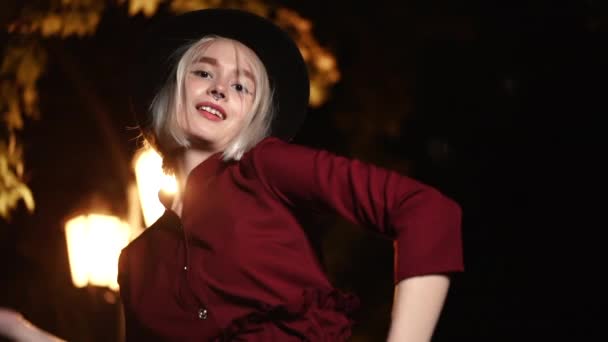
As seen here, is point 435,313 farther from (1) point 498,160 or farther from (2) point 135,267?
(1) point 498,160

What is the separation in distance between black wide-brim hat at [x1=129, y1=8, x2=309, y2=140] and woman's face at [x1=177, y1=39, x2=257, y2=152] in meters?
0.09

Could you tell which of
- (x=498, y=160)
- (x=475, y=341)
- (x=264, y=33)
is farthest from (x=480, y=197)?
(x=264, y=33)

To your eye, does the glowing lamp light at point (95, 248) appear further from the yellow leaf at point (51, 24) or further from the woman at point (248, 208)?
the woman at point (248, 208)

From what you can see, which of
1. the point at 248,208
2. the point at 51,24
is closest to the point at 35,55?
the point at 51,24

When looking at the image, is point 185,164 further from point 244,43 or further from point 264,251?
point 264,251

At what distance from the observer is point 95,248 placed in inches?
205

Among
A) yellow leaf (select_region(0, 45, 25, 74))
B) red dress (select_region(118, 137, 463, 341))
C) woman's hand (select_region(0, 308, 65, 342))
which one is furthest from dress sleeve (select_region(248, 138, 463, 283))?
yellow leaf (select_region(0, 45, 25, 74))

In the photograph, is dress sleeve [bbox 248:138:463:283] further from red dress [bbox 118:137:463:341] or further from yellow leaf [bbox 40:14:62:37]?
yellow leaf [bbox 40:14:62:37]

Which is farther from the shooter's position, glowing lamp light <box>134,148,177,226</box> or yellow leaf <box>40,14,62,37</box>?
yellow leaf <box>40,14,62,37</box>

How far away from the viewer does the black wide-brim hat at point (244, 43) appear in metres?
2.46

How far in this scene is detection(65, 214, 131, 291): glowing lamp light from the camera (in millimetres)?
5211

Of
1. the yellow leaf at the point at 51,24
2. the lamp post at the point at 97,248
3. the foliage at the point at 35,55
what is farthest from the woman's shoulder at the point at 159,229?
the yellow leaf at the point at 51,24

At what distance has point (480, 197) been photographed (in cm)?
689

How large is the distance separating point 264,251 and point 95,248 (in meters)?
3.46
